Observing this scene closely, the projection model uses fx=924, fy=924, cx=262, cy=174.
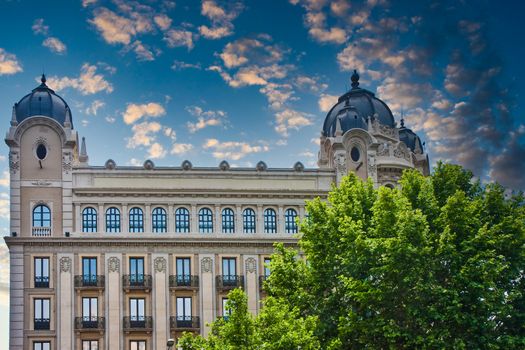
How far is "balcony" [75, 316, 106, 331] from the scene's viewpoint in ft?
205

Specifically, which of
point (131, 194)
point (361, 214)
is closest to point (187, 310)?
point (131, 194)

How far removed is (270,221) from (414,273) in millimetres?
23385

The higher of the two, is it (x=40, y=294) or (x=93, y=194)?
(x=93, y=194)

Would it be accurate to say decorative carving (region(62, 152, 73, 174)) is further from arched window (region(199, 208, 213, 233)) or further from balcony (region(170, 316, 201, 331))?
balcony (region(170, 316, 201, 331))

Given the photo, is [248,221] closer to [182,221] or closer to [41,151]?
[182,221]

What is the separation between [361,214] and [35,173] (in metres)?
26.2

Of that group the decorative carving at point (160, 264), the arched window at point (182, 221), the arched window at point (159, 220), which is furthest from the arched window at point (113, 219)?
the arched window at point (182, 221)

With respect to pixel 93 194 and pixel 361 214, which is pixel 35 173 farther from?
pixel 361 214

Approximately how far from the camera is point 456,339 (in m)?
43.8

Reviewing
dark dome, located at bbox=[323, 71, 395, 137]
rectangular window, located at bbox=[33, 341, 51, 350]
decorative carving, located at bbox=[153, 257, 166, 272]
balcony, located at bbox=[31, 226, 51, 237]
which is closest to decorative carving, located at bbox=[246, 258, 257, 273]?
decorative carving, located at bbox=[153, 257, 166, 272]

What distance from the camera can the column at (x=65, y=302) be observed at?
62.2m

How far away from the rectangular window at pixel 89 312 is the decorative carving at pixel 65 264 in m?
2.39

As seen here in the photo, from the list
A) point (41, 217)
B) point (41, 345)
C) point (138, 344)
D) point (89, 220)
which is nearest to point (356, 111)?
point (89, 220)

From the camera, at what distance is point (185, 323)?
63.6 meters
